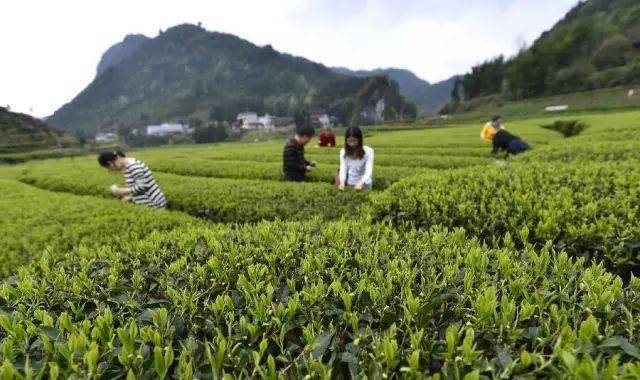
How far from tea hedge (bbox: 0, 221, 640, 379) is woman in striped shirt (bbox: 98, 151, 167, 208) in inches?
206

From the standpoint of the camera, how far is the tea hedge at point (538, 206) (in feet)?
11.5

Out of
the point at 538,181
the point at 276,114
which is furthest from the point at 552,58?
the point at 276,114

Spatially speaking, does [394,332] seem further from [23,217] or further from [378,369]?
[23,217]

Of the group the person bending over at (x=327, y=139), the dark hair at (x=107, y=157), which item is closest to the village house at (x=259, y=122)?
the person bending over at (x=327, y=139)

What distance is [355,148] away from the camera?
7.45 m

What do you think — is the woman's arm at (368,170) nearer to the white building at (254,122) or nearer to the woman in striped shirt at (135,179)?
the woman in striped shirt at (135,179)

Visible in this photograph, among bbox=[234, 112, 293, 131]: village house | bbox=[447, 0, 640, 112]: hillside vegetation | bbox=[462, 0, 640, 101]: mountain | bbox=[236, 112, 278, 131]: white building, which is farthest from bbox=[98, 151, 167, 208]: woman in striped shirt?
bbox=[236, 112, 278, 131]: white building

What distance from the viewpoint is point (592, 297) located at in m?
1.99

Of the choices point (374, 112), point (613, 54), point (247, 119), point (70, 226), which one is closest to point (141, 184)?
point (70, 226)

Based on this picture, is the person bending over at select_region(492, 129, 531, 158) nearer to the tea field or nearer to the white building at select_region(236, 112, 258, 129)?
the tea field

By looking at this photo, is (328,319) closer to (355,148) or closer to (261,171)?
(355,148)

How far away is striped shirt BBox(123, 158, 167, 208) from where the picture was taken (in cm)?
783

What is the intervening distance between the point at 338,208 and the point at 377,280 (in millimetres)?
4753

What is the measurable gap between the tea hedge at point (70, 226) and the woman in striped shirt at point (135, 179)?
45 centimetres
